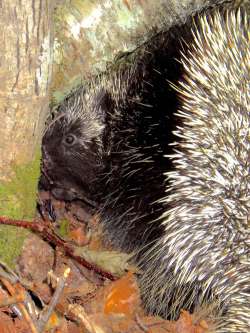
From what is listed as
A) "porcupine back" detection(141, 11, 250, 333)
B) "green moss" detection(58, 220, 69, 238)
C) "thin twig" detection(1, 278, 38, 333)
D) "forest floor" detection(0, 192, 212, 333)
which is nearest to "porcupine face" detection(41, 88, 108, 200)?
"forest floor" detection(0, 192, 212, 333)

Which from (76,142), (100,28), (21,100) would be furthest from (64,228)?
(21,100)

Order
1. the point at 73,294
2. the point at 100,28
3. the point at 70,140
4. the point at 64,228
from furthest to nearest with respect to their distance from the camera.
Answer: the point at 64,228 < the point at 70,140 < the point at 100,28 < the point at 73,294

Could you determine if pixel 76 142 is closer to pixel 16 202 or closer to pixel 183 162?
pixel 16 202

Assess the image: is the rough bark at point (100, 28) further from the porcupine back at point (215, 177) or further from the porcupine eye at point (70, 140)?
the porcupine back at point (215, 177)

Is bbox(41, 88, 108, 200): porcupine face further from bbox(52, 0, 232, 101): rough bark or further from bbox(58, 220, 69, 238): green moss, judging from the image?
bbox(58, 220, 69, 238): green moss

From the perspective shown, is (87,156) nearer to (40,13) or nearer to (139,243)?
(139,243)

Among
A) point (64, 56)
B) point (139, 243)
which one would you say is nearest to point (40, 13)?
point (64, 56)

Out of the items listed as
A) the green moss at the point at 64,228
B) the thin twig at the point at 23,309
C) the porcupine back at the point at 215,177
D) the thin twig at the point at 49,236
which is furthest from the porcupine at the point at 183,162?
the thin twig at the point at 23,309
